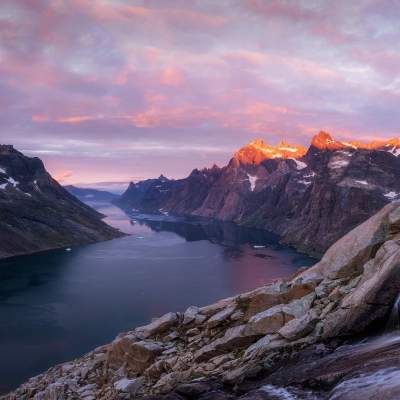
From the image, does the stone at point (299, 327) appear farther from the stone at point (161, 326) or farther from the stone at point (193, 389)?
the stone at point (161, 326)

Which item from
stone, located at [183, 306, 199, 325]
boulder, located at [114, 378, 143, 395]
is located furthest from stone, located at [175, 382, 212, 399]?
stone, located at [183, 306, 199, 325]

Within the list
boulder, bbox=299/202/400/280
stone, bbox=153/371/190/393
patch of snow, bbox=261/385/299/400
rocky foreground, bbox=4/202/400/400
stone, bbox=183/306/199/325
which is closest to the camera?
patch of snow, bbox=261/385/299/400

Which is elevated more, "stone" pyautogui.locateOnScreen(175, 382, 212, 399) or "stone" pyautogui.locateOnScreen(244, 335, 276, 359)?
"stone" pyautogui.locateOnScreen(244, 335, 276, 359)

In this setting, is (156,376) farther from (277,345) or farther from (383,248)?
(383,248)

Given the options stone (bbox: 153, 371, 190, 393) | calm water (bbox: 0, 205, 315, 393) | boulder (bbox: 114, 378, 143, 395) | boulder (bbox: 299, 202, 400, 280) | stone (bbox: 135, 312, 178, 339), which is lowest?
calm water (bbox: 0, 205, 315, 393)

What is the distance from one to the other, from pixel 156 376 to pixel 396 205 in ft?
66.4

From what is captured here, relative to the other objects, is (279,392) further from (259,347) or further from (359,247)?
(359,247)

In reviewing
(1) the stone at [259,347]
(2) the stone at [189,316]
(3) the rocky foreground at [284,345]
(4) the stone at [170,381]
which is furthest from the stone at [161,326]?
(1) the stone at [259,347]

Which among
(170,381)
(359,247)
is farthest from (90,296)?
(359,247)

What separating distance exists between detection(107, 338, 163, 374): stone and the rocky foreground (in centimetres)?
7

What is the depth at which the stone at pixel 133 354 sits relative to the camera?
30.6m

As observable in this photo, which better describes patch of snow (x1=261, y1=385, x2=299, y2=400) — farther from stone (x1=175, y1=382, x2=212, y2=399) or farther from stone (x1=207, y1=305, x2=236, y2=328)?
stone (x1=207, y1=305, x2=236, y2=328)

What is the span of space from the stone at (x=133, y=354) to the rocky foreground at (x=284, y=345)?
0.24 feet

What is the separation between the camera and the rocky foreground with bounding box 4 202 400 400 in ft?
60.2
